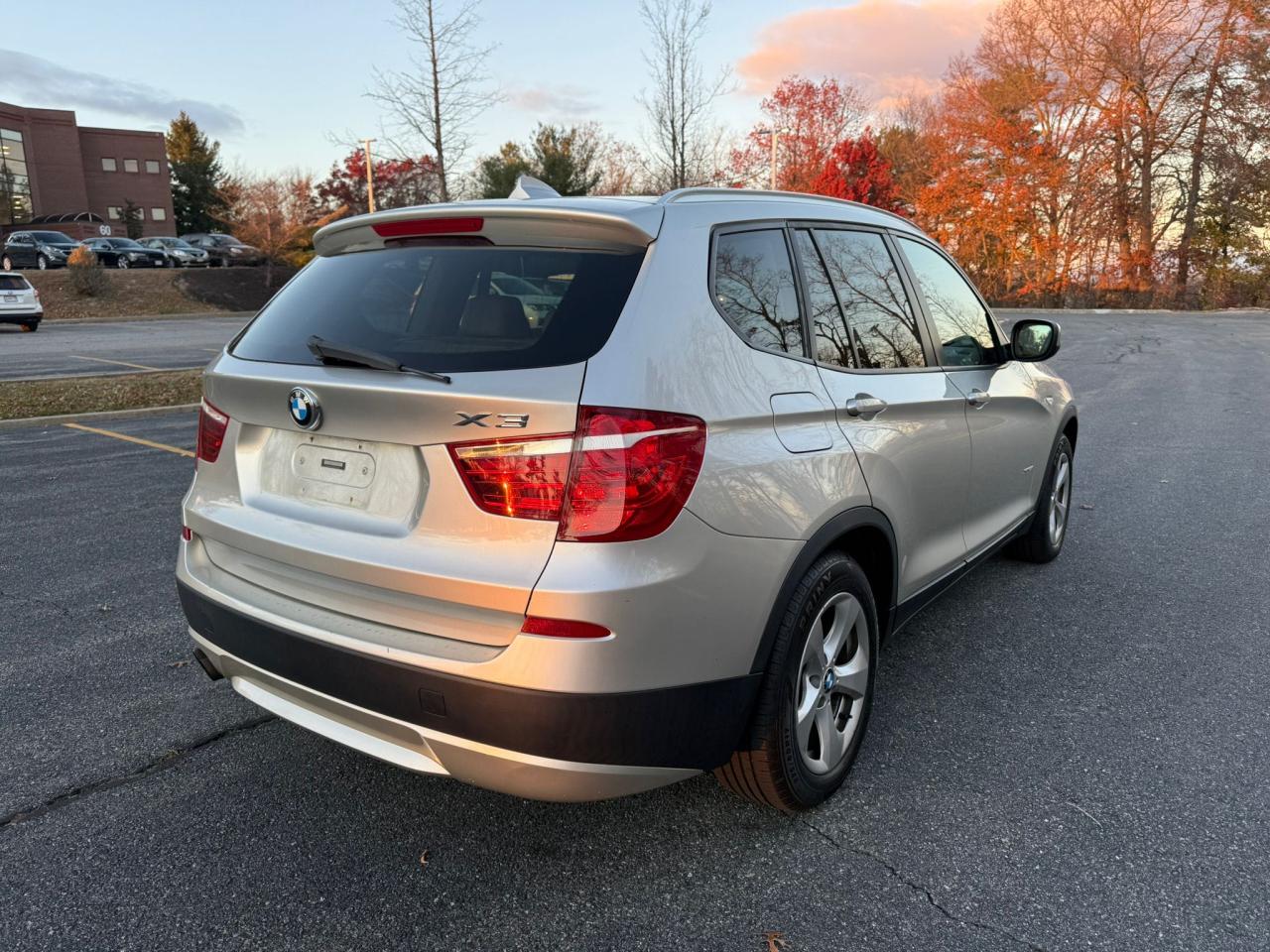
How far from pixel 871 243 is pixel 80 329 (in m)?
27.7

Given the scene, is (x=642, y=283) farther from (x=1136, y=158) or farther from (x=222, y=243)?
(x=222, y=243)

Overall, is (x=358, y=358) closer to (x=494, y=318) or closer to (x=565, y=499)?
(x=494, y=318)

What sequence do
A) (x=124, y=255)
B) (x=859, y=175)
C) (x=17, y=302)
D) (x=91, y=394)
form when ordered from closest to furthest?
(x=91, y=394) → (x=17, y=302) → (x=859, y=175) → (x=124, y=255)

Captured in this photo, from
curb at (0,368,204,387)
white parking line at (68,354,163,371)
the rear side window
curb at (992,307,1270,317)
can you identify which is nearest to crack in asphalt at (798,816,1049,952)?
the rear side window

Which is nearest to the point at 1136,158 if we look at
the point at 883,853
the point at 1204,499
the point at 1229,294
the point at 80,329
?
the point at 1229,294

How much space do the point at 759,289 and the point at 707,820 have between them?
1593 mm

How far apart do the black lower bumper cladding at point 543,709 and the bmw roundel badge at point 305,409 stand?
555 mm

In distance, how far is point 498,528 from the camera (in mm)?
2057

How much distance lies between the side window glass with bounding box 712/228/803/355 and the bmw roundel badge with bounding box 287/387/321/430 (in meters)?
1.10

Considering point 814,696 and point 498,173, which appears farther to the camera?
point 498,173

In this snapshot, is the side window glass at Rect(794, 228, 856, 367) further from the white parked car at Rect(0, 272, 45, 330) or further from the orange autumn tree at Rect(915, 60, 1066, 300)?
the orange autumn tree at Rect(915, 60, 1066, 300)

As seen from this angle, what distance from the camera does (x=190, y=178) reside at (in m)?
68.0

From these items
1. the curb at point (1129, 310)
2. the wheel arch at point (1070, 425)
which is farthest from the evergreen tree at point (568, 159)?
the wheel arch at point (1070, 425)

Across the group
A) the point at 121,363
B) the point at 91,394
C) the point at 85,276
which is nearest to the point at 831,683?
the point at 91,394
